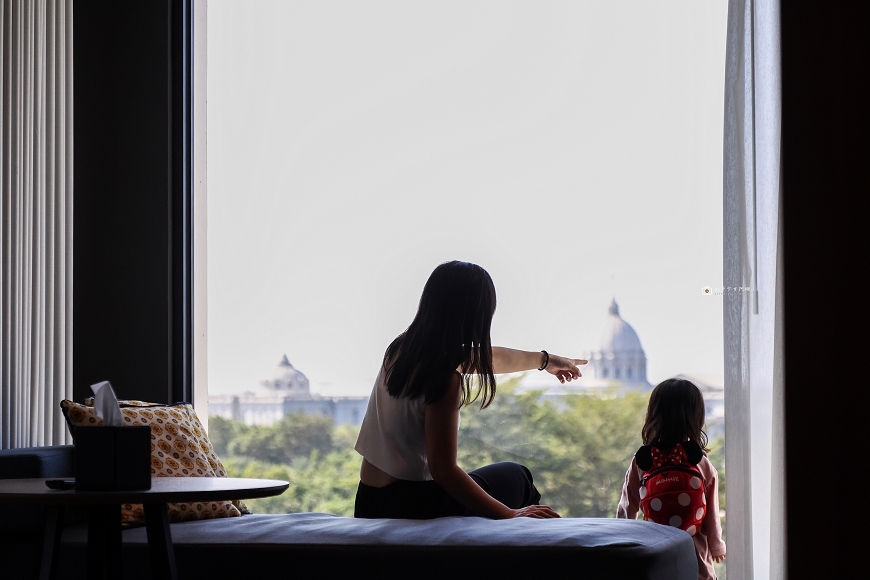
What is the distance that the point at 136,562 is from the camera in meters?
1.99

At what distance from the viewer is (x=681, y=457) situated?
2426 millimetres

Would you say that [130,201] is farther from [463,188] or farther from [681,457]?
[681,457]

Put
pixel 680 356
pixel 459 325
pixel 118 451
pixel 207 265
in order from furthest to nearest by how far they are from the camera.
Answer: pixel 207 265
pixel 680 356
pixel 459 325
pixel 118 451

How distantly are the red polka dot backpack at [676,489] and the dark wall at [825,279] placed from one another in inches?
9.4

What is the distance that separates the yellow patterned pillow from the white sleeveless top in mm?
506

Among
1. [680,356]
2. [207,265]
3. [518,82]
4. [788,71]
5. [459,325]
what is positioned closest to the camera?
[459,325]

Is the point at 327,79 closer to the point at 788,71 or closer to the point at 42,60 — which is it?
the point at 42,60

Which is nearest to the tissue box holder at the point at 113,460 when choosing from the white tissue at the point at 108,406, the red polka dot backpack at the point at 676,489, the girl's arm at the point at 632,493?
the white tissue at the point at 108,406

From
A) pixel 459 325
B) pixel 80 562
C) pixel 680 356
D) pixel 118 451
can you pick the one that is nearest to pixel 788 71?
pixel 680 356

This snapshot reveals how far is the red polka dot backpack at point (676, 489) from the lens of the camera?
7.77ft

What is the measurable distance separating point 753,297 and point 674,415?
Answer: 1.31 feet

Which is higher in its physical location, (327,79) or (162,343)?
(327,79)

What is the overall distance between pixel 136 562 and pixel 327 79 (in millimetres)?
1829

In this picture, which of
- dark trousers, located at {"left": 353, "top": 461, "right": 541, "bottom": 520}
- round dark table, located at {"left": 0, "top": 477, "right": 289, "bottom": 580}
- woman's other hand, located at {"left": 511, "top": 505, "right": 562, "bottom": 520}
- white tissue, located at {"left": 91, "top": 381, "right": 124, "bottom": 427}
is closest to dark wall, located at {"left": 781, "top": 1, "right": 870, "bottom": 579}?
woman's other hand, located at {"left": 511, "top": 505, "right": 562, "bottom": 520}
